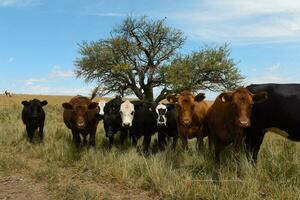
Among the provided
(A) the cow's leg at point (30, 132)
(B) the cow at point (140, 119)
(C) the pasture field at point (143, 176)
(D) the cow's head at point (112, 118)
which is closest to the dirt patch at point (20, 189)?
(C) the pasture field at point (143, 176)

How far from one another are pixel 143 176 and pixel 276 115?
9.20 ft

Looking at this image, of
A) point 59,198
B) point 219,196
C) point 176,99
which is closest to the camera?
point 219,196

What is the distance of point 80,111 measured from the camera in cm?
1139

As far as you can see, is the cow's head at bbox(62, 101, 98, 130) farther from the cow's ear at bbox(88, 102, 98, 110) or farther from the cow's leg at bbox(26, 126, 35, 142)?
the cow's leg at bbox(26, 126, 35, 142)

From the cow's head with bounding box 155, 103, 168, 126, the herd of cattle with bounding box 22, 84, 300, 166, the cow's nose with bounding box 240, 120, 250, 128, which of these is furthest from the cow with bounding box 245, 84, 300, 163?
the cow's head with bounding box 155, 103, 168, 126

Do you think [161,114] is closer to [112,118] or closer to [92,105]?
[112,118]

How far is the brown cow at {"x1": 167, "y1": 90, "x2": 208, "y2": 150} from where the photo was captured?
9.62m

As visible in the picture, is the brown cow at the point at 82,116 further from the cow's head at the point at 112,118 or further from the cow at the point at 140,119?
the cow at the point at 140,119

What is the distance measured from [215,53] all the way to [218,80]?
2267 millimetres

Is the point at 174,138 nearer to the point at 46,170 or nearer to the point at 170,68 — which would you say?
the point at 46,170

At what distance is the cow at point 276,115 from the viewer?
8.75 meters

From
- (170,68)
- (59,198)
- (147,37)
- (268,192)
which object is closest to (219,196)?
(268,192)

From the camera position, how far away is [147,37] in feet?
130

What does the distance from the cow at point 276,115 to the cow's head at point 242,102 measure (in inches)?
20.5
